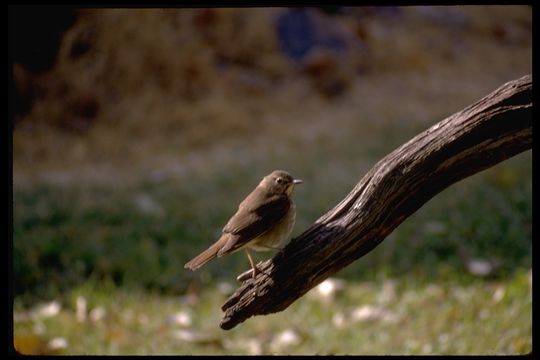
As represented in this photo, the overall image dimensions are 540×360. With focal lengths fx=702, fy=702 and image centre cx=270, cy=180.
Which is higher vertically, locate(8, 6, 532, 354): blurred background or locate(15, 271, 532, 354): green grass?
locate(8, 6, 532, 354): blurred background

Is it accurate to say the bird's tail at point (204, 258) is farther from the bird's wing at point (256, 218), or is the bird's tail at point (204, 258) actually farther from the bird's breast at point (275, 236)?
the bird's breast at point (275, 236)

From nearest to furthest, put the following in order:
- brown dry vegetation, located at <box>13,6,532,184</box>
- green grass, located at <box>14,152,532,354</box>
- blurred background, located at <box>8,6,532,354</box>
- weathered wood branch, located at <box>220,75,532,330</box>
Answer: weathered wood branch, located at <box>220,75,532,330</box> < green grass, located at <box>14,152,532,354</box> < blurred background, located at <box>8,6,532,354</box> < brown dry vegetation, located at <box>13,6,532,184</box>

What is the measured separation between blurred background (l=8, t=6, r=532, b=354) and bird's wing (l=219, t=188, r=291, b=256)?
1827mm

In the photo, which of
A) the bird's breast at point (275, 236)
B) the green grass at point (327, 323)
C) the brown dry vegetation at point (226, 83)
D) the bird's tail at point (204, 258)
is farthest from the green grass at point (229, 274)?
the bird's tail at point (204, 258)

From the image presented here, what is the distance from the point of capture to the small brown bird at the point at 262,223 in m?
3.54

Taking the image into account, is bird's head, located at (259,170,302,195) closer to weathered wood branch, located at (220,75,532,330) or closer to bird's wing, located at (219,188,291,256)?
bird's wing, located at (219,188,291,256)

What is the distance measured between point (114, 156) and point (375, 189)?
6.23 meters

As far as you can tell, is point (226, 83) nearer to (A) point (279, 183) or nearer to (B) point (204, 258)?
(A) point (279, 183)

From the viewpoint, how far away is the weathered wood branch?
3.42m

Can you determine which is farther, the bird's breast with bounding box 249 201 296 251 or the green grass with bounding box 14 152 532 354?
the green grass with bounding box 14 152 532 354

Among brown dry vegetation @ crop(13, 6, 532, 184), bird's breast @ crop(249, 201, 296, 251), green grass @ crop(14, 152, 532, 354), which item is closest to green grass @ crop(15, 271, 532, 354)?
green grass @ crop(14, 152, 532, 354)

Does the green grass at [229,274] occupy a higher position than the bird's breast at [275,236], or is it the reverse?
the green grass at [229,274]

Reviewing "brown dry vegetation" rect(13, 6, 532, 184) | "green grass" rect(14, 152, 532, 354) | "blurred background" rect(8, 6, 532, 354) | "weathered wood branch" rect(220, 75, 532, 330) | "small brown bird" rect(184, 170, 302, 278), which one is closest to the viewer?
"weathered wood branch" rect(220, 75, 532, 330)

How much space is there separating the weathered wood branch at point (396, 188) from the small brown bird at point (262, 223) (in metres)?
0.16
